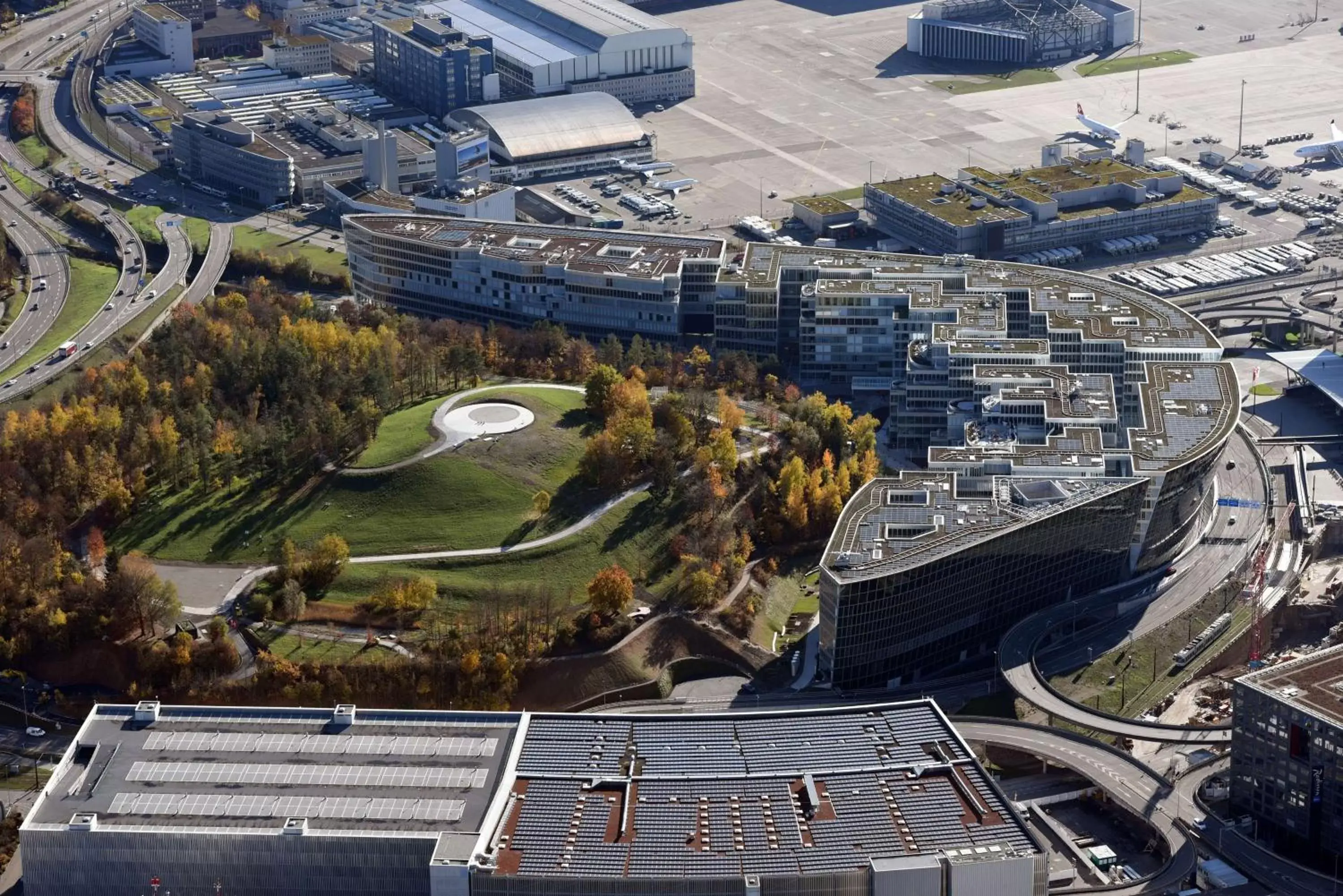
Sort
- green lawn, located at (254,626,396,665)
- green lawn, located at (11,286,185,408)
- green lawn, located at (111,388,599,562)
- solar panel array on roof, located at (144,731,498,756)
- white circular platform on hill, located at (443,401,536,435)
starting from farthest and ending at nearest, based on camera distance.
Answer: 1. green lawn, located at (11,286,185,408)
2. white circular platform on hill, located at (443,401,536,435)
3. green lawn, located at (111,388,599,562)
4. green lawn, located at (254,626,396,665)
5. solar panel array on roof, located at (144,731,498,756)

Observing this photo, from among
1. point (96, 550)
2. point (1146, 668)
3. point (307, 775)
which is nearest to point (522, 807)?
point (307, 775)

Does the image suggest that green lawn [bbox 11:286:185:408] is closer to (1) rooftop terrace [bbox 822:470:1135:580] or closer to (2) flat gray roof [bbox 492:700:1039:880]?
(1) rooftop terrace [bbox 822:470:1135:580]

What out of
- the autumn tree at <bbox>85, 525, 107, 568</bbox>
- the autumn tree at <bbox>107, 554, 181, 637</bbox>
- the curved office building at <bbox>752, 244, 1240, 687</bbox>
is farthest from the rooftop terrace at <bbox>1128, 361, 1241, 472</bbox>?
the autumn tree at <bbox>85, 525, 107, 568</bbox>

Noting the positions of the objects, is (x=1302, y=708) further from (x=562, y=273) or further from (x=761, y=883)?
(x=562, y=273)

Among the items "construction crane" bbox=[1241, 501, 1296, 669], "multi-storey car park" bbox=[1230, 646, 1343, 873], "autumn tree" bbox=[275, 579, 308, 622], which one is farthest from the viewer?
"construction crane" bbox=[1241, 501, 1296, 669]

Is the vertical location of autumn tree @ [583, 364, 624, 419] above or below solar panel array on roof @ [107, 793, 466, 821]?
above

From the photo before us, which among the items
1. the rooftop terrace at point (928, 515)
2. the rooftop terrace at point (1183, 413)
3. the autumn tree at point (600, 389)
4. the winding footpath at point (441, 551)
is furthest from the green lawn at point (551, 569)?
the rooftop terrace at point (1183, 413)

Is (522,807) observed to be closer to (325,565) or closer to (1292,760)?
(325,565)
